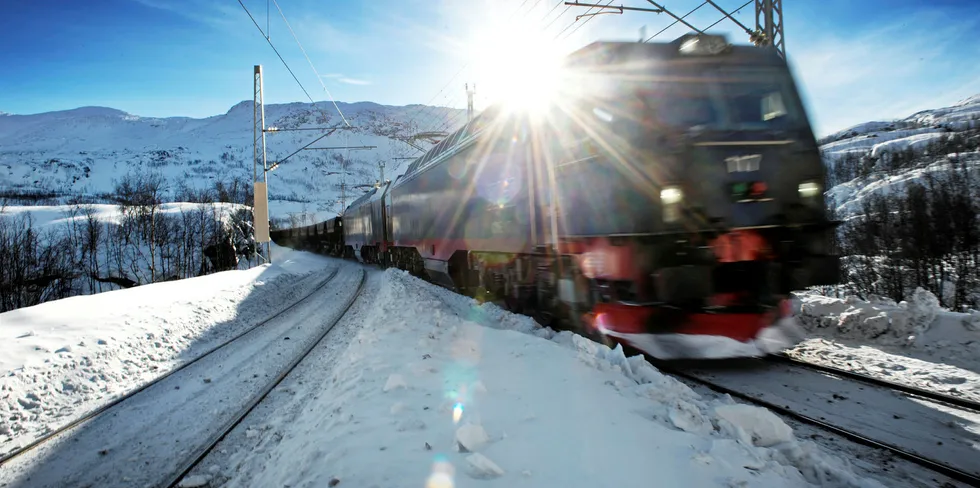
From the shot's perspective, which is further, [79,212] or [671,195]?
[79,212]

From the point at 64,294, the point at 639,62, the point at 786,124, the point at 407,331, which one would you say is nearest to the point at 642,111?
the point at 639,62

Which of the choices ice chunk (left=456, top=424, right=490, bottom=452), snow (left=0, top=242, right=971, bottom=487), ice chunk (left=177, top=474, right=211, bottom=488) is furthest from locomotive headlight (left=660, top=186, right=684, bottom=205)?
ice chunk (left=177, top=474, right=211, bottom=488)

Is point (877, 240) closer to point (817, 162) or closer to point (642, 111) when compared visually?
point (817, 162)

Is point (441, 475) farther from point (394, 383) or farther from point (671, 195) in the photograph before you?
point (671, 195)

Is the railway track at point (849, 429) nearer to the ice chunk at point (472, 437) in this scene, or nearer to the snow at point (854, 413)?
the snow at point (854, 413)

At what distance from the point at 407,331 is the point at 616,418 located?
3.72m

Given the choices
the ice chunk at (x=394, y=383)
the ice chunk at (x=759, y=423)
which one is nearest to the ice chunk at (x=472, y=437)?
the ice chunk at (x=394, y=383)

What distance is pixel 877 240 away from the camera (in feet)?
33.4

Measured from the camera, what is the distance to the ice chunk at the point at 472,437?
280 centimetres

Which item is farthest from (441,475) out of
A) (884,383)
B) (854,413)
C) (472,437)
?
(884,383)

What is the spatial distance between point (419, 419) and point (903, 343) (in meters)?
5.56

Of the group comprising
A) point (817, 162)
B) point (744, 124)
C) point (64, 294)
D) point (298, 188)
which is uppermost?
point (298, 188)

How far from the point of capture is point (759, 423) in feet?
9.85

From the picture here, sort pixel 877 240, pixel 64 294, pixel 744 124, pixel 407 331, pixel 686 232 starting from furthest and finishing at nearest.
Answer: pixel 64 294 < pixel 877 240 < pixel 407 331 < pixel 744 124 < pixel 686 232
